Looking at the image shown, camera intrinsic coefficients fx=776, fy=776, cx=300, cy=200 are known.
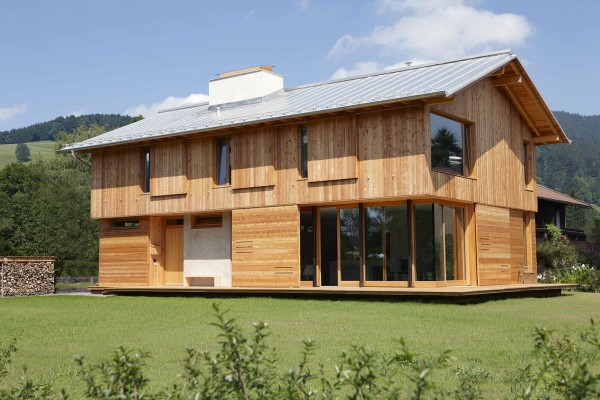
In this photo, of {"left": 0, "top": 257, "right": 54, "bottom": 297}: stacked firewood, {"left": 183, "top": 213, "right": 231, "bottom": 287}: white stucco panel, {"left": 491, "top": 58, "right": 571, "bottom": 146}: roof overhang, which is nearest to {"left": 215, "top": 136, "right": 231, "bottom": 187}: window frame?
{"left": 183, "top": 213, "right": 231, "bottom": 287}: white stucco panel

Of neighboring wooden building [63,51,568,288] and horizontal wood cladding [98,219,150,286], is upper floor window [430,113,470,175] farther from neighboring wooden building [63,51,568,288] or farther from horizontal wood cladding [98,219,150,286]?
horizontal wood cladding [98,219,150,286]

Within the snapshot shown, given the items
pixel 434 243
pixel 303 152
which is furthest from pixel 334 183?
pixel 434 243

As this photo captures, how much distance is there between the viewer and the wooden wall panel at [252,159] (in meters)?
19.9

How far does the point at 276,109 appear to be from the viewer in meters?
20.4

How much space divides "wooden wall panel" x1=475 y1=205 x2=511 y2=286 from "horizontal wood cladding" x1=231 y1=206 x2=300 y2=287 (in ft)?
15.6

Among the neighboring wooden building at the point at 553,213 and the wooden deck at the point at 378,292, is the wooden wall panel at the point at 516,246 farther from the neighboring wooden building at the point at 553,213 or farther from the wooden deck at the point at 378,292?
the neighboring wooden building at the point at 553,213

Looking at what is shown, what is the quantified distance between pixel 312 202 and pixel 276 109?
2.98 metres

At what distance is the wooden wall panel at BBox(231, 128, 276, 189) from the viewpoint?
19.9 m

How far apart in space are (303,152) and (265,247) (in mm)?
2633

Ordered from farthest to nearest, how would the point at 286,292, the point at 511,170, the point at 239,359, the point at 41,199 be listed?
the point at 41,199
the point at 511,170
the point at 286,292
the point at 239,359

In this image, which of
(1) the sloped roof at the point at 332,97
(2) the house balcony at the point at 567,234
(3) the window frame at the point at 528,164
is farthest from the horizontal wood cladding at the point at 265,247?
(2) the house balcony at the point at 567,234

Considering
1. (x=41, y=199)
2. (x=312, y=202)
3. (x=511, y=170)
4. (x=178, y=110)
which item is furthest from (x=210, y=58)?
(x=41, y=199)

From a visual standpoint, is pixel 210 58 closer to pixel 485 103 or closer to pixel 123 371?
pixel 485 103

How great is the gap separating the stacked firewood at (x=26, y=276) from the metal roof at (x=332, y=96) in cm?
362
